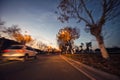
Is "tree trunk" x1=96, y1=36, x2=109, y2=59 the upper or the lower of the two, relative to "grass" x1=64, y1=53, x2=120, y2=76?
upper

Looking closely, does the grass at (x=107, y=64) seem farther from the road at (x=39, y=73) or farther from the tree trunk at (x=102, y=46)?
the road at (x=39, y=73)

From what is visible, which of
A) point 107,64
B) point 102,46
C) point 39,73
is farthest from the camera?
point 102,46

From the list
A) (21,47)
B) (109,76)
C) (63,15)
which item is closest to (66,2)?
(63,15)

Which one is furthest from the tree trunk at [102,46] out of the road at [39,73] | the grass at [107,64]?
the road at [39,73]

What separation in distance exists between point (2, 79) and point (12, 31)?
65385 millimetres

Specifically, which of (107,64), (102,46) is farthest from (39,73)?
(102,46)

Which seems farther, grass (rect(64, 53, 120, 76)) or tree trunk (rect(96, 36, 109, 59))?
tree trunk (rect(96, 36, 109, 59))

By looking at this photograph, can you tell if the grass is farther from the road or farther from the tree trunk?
the road

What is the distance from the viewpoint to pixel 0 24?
48.3m

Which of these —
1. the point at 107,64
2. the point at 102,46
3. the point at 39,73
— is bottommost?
the point at 39,73

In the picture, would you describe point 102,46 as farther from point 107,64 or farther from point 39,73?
point 39,73

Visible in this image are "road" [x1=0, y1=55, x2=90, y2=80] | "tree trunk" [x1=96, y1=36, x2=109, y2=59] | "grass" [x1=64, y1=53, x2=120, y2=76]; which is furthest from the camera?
"tree trunk" [x1=96, y1=36, x2=109, y2=59]

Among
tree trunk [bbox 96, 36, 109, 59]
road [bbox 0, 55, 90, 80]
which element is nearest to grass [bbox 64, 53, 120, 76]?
tree trunk [bbox 96, 36, 109, 59]

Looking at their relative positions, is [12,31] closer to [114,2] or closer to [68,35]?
[68,35]
